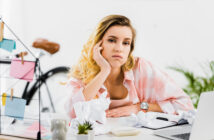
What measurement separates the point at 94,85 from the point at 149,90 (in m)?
0.46

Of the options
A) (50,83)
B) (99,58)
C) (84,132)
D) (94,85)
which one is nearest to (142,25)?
(50,83)

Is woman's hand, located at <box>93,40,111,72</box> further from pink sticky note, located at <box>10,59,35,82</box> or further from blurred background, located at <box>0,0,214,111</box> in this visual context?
blurred background, located at <box>0,0,214,111</box>

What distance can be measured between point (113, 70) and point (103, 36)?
25 centimetres

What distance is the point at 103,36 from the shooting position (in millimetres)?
1866

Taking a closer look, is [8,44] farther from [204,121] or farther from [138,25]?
[138,25]

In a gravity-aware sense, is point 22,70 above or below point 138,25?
below

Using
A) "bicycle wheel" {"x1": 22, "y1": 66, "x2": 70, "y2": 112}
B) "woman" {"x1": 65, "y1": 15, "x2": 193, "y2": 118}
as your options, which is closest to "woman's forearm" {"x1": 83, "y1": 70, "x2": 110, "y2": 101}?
"woman" {"x1": 65, "y1": 15, "x2": 193, "y2": 118}

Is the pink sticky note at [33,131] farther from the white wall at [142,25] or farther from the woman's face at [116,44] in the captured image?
the white wall at [142,25]

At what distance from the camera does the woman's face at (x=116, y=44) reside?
183 centimetres

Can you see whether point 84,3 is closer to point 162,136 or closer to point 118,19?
point 118,19

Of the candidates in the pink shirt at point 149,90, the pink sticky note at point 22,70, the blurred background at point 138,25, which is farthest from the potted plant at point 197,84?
the pink sticky note at point 22,70

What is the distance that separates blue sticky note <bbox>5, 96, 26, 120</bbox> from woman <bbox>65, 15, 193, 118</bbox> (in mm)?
656

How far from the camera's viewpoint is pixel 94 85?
1.74 metres

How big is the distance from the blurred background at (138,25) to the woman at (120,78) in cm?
125
